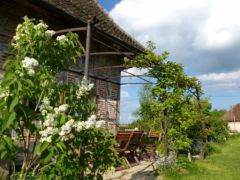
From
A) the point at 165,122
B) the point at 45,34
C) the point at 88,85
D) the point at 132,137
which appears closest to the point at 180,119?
the point at 165,122

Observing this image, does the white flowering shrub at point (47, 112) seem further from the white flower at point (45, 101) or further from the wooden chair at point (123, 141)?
the wooden chair at point (123, 141)

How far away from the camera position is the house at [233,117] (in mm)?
51969

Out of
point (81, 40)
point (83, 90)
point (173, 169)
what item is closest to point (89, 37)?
point (83, 90)

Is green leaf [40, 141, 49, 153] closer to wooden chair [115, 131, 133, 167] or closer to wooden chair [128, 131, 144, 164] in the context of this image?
wooden chair [115, 131, 133, 167]

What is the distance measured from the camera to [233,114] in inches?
2108

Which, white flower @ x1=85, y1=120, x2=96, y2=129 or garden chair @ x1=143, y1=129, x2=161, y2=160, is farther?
garden chair @ x1=143, y1=129, x2=161, y2=160

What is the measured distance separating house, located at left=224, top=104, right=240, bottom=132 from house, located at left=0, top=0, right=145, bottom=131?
42.4 meters

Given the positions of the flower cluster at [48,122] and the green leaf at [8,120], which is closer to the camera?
the green leaf at [8,120]

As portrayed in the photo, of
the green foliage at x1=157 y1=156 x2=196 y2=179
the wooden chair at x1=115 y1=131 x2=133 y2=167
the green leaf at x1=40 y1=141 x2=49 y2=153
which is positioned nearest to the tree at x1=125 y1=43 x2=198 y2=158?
the green foliage at x1=157 y1=156 x2=196 y2=179

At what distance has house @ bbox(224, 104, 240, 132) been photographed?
171ft

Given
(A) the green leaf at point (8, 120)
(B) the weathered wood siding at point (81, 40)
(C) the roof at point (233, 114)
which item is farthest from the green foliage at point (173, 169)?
(C) the roof at point (233, 114)

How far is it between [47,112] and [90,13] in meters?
7.48

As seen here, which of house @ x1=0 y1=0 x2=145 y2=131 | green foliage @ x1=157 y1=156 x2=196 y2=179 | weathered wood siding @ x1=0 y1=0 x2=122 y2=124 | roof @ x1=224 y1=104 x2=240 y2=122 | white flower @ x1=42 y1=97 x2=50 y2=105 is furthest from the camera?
roof @ x1=224 y1=104 x2=240 y2=122

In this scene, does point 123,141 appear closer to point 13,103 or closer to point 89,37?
point 89,37
